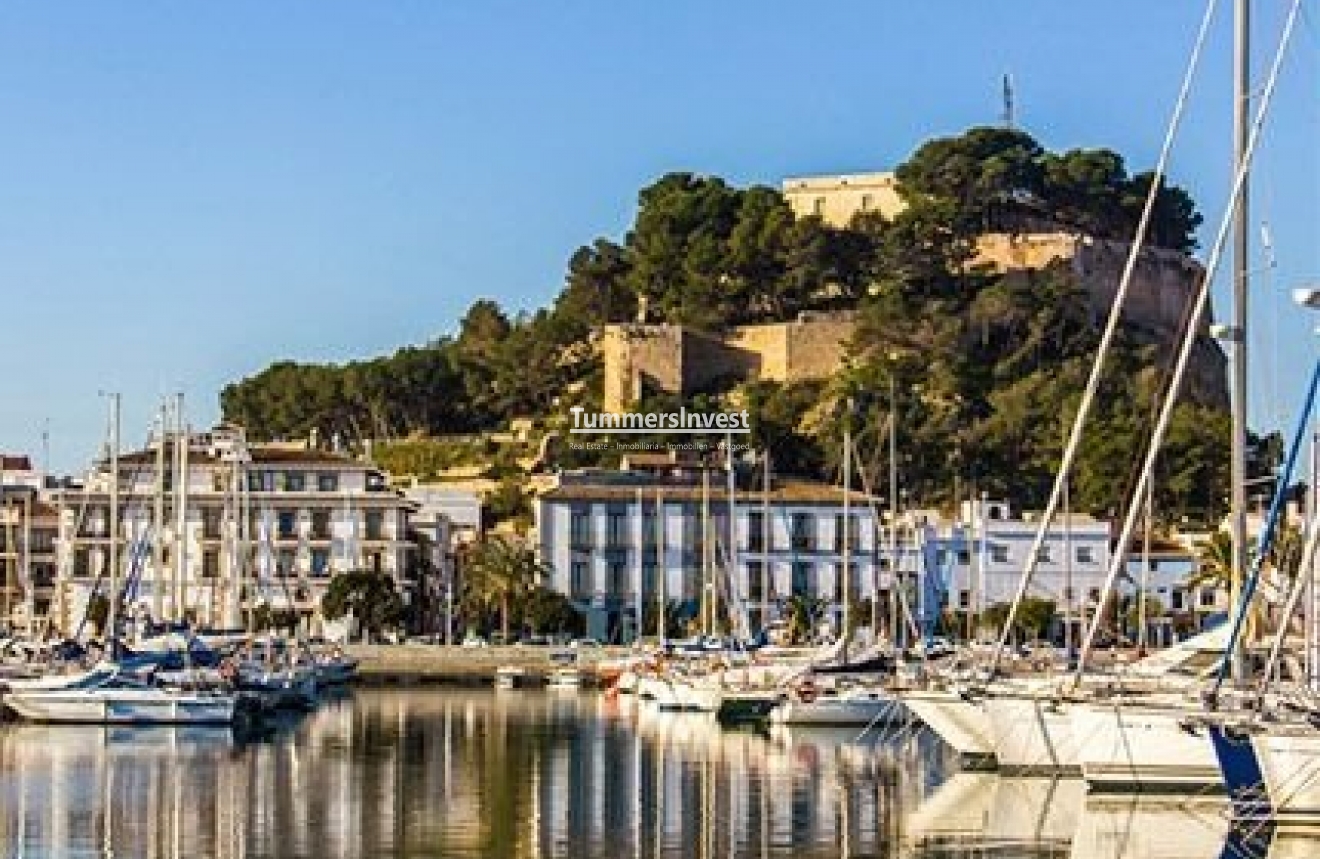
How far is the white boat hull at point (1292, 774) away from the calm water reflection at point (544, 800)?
317 millimetres

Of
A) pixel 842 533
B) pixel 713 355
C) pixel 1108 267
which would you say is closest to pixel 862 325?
pixel 713 355

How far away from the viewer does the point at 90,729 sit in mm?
48812

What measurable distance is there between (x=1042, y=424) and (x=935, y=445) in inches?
159

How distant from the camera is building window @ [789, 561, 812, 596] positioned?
305 feet

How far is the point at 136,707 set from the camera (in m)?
49.1

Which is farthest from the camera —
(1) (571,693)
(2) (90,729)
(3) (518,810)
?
(1) (571,693)

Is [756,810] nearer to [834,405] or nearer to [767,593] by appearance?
[767,593]

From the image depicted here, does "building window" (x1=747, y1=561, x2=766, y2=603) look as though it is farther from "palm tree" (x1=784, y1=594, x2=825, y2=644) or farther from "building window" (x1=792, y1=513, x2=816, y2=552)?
"building window" (x1=792, y1=513, x2=816, y2=552)

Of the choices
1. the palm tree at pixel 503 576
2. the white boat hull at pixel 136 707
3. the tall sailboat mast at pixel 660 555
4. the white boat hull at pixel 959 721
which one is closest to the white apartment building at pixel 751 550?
the tall sailboat mast at pixel 660 555

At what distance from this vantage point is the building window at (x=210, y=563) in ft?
292

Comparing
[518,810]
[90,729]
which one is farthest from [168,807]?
[90,729]

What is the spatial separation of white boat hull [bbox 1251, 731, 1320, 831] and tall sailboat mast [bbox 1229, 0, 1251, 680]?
3.54m

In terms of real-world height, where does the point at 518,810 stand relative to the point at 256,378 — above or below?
below

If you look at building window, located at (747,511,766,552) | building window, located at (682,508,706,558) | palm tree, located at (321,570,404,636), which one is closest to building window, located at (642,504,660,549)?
building window, located at (682,508,706,558)
